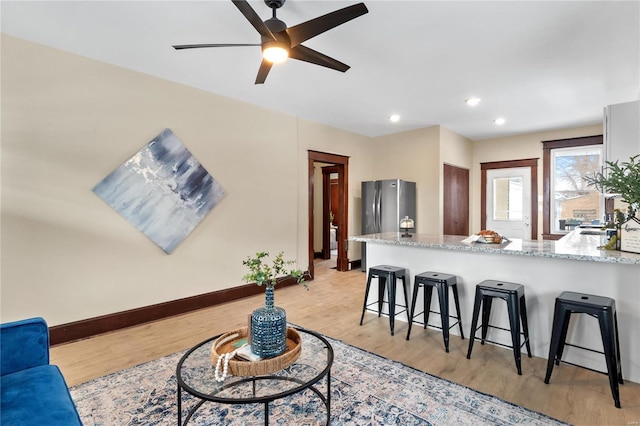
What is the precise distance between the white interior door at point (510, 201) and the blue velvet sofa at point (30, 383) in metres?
7.14

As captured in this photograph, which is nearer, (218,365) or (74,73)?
(218,365)

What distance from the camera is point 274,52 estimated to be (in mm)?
2258

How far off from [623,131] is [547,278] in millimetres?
1827

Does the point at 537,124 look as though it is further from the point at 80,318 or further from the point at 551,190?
the point at 80,318

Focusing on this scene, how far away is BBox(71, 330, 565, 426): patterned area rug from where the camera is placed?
5.96ft

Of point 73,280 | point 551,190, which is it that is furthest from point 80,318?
point 551,190

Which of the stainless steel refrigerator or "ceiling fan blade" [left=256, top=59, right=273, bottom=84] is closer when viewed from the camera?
"ceiling fan blade" [left=256, top=59, right=273, bottom=84]

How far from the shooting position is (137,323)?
3348 mm

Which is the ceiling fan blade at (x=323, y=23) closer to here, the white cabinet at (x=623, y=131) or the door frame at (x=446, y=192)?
the white cabinet at (x=623, y=131)

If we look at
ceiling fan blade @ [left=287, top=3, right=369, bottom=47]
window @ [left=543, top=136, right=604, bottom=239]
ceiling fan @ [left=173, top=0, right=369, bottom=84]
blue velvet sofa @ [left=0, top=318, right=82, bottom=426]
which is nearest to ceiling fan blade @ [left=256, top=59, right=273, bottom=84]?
ceiling fan @ [left=173, top=0, right=369, bottom=84]

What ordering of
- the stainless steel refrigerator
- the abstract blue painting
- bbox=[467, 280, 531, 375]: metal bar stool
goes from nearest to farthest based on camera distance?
bbox=[467, 280, 531, 375]: metal bar stool
the abstract blue painting
the stainless steel refrigerator

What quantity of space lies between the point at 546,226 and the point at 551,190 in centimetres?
69

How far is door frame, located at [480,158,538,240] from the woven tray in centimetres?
607

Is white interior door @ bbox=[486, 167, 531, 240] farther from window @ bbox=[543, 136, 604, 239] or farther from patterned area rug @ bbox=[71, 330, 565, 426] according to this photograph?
patterned area rug @ bbox=[71, 330, 565, 426]
